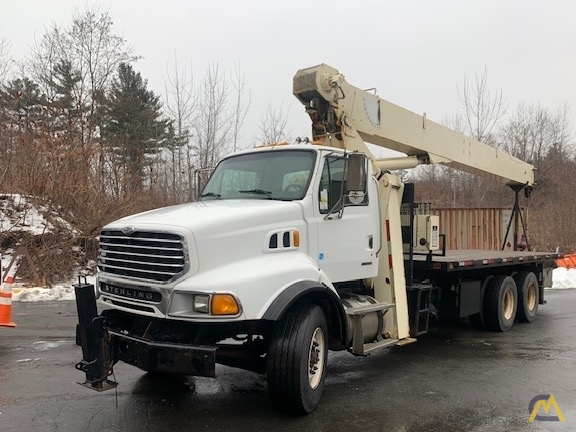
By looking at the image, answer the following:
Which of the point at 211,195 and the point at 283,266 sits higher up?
the point at 211,195

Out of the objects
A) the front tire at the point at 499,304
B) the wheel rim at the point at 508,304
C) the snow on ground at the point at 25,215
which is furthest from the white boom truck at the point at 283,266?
the snow on ground at the point at 25,215

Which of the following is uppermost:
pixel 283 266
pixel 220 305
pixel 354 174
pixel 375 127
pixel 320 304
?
pixel 375 127

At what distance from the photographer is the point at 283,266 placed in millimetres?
4867

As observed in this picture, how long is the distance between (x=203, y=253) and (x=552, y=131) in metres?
44.0

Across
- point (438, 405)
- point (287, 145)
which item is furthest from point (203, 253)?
point (438, 405)

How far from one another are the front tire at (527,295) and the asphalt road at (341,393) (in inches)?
60.5

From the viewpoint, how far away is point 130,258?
15.8ft

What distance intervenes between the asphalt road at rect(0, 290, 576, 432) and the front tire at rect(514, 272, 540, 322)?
154 cm

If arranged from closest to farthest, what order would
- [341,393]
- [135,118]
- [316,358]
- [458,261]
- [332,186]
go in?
[316,358]
[341,393]
[332,186]
[458,261]
[135,118]

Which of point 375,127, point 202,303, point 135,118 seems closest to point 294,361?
point 202,303

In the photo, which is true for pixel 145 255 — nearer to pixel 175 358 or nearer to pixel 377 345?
pixel 175 358

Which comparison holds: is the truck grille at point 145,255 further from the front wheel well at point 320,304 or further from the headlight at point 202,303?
the front wheel well at point 320,304

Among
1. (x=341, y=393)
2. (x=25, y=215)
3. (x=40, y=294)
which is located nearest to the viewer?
(x=341, y=393)

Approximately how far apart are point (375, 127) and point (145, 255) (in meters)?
3.96
